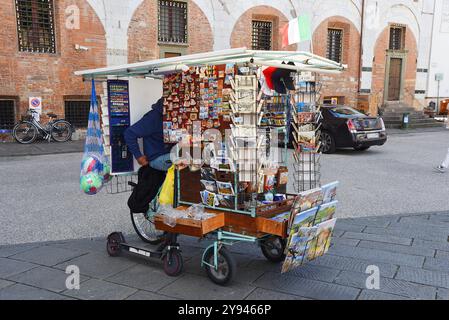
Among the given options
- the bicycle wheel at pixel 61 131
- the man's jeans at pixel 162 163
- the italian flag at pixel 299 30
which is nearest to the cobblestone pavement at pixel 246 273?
the man's jeans at pixel 162 163

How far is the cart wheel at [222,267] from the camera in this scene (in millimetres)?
4043

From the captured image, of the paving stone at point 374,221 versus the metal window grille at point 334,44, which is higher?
the metal window grille at point 334,44

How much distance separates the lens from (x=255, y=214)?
4.07m

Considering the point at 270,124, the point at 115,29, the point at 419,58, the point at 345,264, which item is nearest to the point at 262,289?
the point at 345,264

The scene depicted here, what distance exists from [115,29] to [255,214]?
1465 cm

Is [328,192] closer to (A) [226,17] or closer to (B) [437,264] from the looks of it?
(B) [437,264]

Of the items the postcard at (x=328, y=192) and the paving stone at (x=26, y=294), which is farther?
the postcard at (x=328, y=192)

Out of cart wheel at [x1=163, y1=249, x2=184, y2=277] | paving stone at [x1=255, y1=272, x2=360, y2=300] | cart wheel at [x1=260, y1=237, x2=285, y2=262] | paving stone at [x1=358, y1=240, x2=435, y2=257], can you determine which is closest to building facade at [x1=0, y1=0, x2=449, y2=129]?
cart wheel at [x1=163, y1=249, x2=184, y2=277]

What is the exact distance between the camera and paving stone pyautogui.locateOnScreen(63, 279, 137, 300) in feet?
12.8

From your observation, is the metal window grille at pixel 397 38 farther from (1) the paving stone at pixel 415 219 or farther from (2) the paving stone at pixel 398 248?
(2) the paving stone at pixel 398 248

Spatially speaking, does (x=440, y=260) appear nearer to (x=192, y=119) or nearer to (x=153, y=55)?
(x=192, y=119)

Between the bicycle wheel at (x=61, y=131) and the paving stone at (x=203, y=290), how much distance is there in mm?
12788

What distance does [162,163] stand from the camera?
4.75 m

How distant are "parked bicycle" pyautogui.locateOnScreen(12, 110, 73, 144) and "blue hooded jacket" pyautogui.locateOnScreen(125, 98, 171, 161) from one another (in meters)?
11.9
